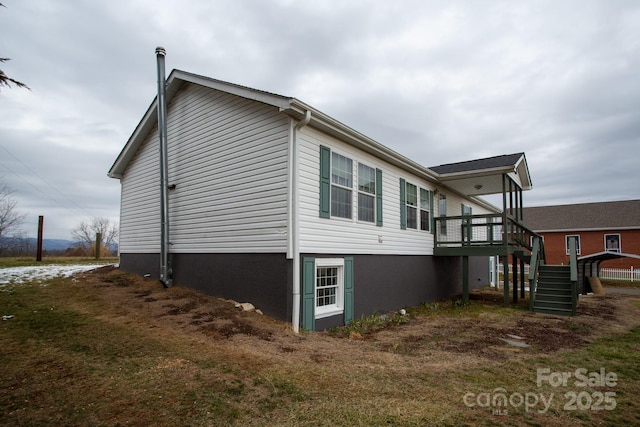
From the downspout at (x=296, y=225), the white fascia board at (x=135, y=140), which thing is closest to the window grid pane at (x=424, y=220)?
the downspout at (x=296, y=225)

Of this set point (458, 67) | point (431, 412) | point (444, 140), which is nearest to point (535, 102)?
point (458, 67)

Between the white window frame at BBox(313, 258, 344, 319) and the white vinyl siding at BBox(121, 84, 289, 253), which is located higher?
the white vinyl siding at BBox(121, 84, 289, 253)

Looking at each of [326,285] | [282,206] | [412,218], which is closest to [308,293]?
[326,285]

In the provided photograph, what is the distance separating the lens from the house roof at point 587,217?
27.4 metres

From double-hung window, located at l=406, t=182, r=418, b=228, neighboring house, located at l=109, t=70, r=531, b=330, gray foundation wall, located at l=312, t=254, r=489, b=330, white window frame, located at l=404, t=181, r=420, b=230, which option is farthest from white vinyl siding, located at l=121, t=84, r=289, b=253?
double-hung window, located at l=406, t=182, r=418, b=228

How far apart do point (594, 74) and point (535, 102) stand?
2687 mm

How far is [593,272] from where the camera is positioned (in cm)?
1877

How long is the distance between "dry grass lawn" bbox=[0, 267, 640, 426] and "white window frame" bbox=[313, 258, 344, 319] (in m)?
0.52

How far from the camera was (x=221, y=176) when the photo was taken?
943cm

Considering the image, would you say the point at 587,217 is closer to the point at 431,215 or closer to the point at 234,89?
the point at 431,215

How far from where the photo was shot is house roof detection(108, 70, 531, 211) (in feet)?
25.3

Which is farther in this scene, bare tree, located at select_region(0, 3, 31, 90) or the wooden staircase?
the wooden staircase

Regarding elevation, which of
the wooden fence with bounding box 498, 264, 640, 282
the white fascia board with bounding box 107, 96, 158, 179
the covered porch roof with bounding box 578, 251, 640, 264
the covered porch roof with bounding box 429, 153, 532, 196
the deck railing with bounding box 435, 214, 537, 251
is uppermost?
the white fascia board with bounding box 107, 96, 158, 179

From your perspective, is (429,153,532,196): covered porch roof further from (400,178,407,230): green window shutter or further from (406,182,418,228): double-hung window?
(400,178,407,230): green window shutter
